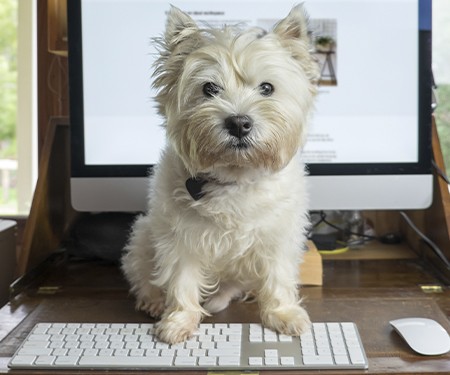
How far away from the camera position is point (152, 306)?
1.06 meters

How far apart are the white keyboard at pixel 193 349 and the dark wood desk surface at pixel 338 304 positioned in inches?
1.2

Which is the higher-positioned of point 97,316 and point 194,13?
point 194,13

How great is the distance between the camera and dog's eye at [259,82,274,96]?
0.96 meters

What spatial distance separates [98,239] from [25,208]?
46cm

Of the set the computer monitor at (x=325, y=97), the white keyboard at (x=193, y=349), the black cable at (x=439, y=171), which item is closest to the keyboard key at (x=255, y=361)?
the white keyboard at (x=193, y=349)

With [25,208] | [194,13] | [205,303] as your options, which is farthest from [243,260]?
[25,208]

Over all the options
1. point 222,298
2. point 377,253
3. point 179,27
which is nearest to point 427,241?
point 377,253

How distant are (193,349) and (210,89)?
39cm

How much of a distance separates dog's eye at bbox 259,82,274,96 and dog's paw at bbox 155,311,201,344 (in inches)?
14.8

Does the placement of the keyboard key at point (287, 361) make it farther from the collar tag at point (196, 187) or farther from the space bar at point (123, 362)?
the collar tag at point (196, 187)

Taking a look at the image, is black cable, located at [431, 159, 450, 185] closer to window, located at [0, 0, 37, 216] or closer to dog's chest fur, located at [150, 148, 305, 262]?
dog's chest fur, located at [150, 148, 305, 262]

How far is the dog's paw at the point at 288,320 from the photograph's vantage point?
3.03 ft

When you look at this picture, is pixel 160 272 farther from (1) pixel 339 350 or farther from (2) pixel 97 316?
(1) pixel 339 350

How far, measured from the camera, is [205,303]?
3.59ft
